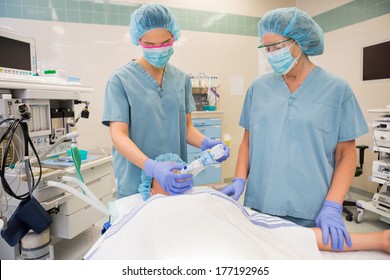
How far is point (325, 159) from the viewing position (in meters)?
1.07

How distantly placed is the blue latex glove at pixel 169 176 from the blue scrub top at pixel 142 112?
0.64 feet

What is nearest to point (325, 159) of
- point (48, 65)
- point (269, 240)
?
point (269, 240)

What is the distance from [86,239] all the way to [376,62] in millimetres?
3267

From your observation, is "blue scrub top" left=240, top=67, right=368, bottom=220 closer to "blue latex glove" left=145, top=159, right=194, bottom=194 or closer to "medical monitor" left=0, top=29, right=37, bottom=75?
"blue latex glove" left=145, top=159, right=194, bottom=194

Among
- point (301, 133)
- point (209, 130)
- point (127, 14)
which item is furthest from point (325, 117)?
point (127, 14)

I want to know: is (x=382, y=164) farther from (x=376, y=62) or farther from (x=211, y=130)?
(x=211, y=130)

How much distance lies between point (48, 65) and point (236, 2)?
264 cm

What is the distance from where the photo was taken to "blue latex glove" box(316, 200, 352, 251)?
98cm

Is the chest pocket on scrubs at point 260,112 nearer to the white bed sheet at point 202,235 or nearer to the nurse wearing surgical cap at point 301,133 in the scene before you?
the nurse wearing surgical cap at point 301,133

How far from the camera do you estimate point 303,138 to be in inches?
42.5

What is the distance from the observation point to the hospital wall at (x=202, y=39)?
124 inches

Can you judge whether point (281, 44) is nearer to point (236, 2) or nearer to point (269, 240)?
point (269, 240)

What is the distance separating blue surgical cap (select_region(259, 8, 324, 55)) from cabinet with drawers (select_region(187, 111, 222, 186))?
231 centimetres

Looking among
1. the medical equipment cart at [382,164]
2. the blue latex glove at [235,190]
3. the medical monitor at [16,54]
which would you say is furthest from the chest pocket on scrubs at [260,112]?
the medical equipment cart at [382,164]
